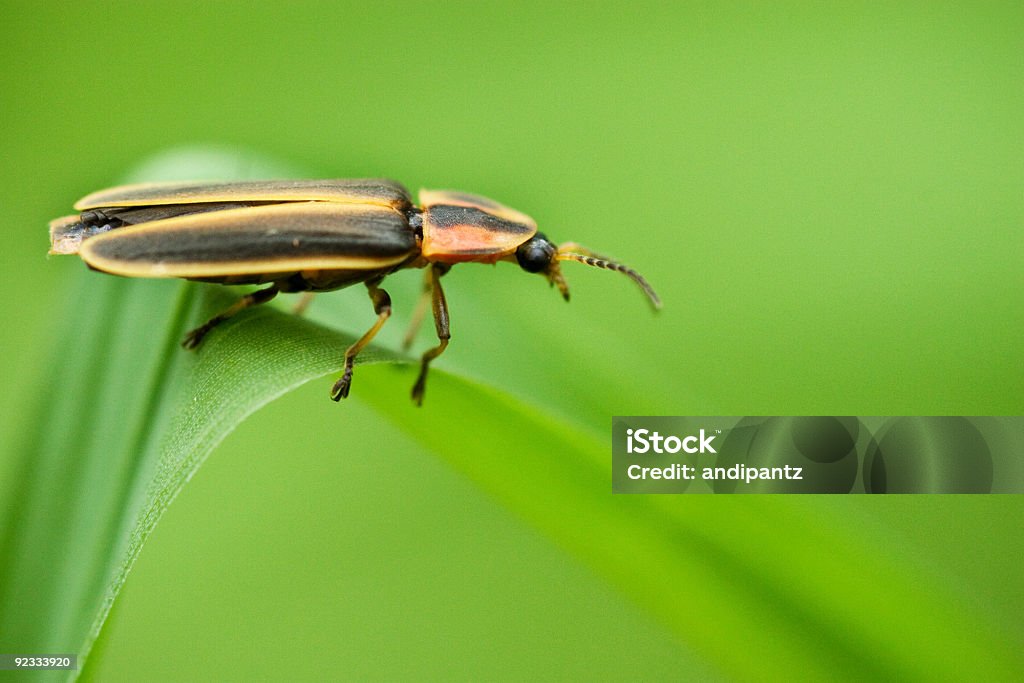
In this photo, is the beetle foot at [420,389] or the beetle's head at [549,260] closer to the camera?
the beetle foot at [420,389]

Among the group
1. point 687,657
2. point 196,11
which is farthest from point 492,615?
point 196,11

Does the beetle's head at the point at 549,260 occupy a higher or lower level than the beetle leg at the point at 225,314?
higher

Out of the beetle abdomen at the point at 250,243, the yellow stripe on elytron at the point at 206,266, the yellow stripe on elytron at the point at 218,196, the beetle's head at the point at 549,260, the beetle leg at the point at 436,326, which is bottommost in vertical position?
the beetle leg at the point at 436,326

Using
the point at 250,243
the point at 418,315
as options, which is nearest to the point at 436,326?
the point at 418,315

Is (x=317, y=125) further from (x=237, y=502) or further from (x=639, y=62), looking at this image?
(x=237, y=502)

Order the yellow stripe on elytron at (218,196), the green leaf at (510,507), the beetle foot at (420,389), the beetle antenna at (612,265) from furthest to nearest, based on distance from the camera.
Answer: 1. the beetle antenna at (612,265)
2. the yellow stripe on elytron at (218,196)
3. the beetle foot at (420,389)
4. the green leaf at (510,507)

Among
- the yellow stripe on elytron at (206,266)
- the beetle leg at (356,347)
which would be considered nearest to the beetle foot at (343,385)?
the beetle leg at (356,347)

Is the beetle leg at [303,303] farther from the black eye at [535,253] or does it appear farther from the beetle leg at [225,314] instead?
the black eye at [535,253]
